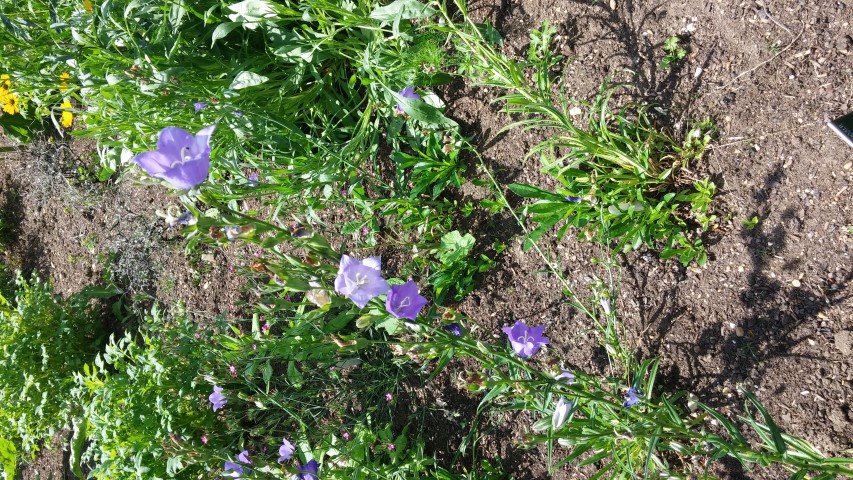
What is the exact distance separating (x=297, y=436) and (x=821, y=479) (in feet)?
7.17

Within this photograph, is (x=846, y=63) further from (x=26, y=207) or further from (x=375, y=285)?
(x=26, y=207)

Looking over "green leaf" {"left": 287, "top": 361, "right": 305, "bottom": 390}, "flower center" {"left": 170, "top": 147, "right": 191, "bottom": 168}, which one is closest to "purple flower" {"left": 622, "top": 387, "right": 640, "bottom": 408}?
"green leaf" {"left": 287, "top": 361, "right": 305, "bottom": 390}

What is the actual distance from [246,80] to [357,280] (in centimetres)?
142

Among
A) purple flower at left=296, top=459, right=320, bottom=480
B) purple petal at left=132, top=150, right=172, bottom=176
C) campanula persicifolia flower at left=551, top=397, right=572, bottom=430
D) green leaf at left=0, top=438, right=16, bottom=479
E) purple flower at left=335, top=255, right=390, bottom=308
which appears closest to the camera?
purple petal at left=132, top=150, right=172, bottom=176

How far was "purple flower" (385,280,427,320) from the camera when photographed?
1.88 meters

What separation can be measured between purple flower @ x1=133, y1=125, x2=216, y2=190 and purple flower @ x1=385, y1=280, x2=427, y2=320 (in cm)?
63

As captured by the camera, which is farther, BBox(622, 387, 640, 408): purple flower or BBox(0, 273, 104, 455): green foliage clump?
BBox(0, 273, 104, 455): green foliage clump

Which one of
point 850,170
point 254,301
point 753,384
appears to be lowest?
point 254,301

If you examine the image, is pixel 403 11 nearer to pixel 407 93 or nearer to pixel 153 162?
pixel 407 93

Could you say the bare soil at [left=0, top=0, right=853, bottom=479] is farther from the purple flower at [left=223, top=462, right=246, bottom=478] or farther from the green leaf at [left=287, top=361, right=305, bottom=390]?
the purple flower at [left=223, top=462, right=246, bottom=478]

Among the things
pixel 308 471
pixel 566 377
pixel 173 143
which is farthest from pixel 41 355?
pixel 566 377

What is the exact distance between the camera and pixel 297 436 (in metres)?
3.04

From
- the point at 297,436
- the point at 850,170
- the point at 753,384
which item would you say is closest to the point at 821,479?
the point at 753,384

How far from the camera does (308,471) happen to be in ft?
8.53
